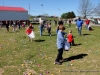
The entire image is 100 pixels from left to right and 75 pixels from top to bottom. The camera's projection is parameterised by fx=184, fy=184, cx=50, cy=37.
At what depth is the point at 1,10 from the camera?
54812 millimetres

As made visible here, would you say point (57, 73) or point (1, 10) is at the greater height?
point (1, 10)

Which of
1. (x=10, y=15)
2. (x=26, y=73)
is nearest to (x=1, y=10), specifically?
(x=10, y=15)

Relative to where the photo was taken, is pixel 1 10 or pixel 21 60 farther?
pixel 1 10

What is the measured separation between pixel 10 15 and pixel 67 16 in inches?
1877

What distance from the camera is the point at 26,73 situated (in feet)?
25.5

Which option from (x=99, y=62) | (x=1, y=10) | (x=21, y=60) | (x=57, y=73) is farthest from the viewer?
(x=1, y=10)

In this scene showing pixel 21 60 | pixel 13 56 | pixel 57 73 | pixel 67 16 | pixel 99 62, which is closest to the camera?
pixel 57 73

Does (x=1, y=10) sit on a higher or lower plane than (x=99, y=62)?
higher

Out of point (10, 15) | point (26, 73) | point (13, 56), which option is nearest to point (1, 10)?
point (10, 15)

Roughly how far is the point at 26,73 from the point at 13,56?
334 cm

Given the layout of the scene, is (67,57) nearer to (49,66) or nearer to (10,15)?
(49,66)

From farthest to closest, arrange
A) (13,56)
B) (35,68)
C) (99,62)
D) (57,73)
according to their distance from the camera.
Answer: (13,56)
(99,62)
(35,68)
(57,73)

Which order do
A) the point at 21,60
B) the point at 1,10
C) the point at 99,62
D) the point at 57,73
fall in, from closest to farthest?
the point at 57,73 → the point at 99,62 → the point at 21,60 → the point at 1,10

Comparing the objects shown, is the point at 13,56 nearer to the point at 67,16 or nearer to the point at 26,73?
the point at 26,73
